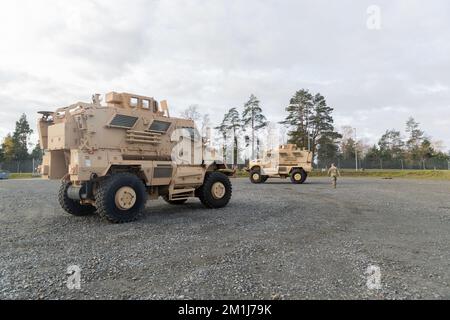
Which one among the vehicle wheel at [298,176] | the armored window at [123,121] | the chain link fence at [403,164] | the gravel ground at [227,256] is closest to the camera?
the gravel ground at [227,256]

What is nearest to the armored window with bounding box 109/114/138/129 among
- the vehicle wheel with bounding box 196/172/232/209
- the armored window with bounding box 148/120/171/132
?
the armored window with bounding box 148/120/171/132

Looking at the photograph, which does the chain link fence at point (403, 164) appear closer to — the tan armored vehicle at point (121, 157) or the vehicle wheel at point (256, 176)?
the vehicle wheel at point (256, 176)

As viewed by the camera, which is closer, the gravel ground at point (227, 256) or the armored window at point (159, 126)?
the gravel ground at point (227, 256)

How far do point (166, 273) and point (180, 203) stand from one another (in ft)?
23.8

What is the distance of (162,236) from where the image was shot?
638 centimetres

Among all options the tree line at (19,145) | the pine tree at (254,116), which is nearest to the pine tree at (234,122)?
the pine tree at (254,116)

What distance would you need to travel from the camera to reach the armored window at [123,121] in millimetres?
8266

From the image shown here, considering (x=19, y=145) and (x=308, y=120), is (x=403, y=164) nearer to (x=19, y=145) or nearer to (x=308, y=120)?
(x=308, y=120)

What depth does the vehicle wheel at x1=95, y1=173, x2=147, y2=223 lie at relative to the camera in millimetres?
7449

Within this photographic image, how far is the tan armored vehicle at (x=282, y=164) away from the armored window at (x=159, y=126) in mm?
16845

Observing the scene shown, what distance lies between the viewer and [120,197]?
770cm

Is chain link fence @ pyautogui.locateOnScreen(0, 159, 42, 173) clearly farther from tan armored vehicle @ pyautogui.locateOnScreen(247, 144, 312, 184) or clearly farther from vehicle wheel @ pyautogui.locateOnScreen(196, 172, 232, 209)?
vehicle wheel @ pyautogui.locateOnScreen(196, 172, 232, 209)

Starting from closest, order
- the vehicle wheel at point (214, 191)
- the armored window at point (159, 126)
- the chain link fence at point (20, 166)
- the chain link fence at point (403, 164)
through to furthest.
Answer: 1. the armored window at point (159, 126)
2. the vehicle wheel at point (214, 191)
3. the chain link fence at point (20, 166)
4. the chain link fence at point (403, 164)

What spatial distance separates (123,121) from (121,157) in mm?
996
